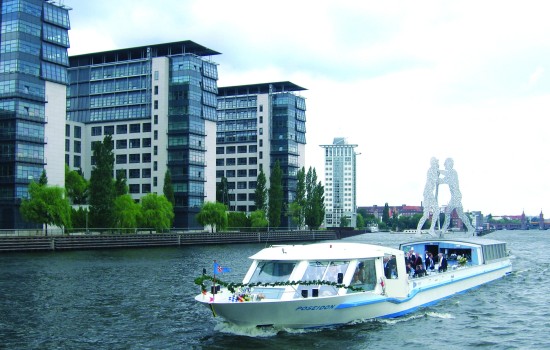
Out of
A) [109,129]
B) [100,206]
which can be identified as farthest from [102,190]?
[109,129]

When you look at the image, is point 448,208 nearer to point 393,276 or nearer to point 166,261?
point 166,261

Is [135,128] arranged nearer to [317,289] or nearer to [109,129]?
[109,129]

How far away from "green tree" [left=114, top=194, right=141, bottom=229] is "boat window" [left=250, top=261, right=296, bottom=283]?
2716 inches

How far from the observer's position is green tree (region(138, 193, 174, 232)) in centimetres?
10206

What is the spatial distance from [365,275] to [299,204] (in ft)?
423

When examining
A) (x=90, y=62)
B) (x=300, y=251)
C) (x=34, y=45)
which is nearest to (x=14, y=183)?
(x=34, y=45)

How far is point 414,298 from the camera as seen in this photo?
1297 inches

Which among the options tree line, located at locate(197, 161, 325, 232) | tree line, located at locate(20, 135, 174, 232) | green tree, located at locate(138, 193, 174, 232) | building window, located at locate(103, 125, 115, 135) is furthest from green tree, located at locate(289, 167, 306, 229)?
green tree, located at locate(138, 193, 174, 232)

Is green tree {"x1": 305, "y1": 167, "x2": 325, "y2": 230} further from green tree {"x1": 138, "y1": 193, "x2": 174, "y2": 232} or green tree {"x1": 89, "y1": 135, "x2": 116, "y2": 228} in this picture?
green tree {"x1": 89, "y1": 135, "x2": 116, "y2": 228}

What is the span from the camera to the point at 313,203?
6270 inches

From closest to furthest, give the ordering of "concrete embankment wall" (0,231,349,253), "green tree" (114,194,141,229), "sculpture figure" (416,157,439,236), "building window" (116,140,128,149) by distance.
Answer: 1. "concrete embankment wall" (0,231,349,253)
2. "green tree" (114,194,141,229)
3. "sculpture figure" (416,157,439,236)
4. "building window" (116,140,128,149)

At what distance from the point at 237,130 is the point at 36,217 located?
94224mm

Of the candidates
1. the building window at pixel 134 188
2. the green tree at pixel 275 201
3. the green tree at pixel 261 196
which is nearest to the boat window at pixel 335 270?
the building window at pixel 134 188

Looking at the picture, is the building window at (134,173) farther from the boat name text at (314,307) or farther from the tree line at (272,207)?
the boat name text at (314,307)
